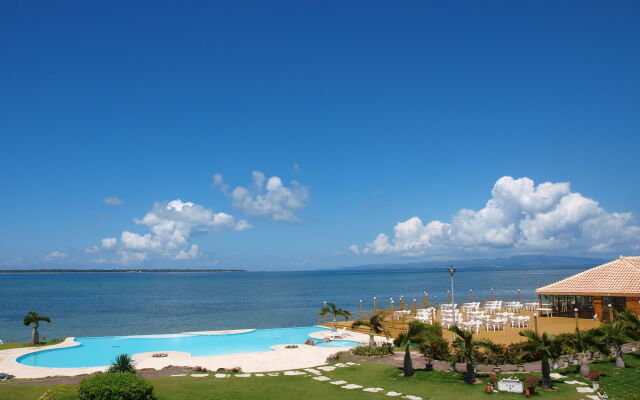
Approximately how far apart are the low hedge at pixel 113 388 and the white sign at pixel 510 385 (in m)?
9.38

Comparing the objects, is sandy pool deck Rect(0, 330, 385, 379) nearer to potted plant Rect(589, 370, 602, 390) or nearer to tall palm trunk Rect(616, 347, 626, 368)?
potted plant Rect(589, 370, 602, 390)

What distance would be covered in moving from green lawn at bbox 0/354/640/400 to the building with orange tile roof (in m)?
10.4

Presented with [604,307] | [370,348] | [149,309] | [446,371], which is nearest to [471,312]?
→ [604,307]

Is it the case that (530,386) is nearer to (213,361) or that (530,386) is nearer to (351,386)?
(351,386)

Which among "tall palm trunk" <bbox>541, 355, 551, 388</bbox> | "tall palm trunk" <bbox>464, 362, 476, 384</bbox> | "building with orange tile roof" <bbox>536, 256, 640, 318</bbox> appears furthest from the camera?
"building with orange tile roof" <bbox>536, 256, 640, 318</bbox>

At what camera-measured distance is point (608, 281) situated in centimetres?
2655

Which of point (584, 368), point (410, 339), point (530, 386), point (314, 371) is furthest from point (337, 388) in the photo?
point (584, 368)

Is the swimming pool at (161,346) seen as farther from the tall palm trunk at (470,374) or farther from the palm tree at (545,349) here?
the palm tree at (545,349)

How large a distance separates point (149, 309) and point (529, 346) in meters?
51.7

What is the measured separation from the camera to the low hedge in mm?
10461

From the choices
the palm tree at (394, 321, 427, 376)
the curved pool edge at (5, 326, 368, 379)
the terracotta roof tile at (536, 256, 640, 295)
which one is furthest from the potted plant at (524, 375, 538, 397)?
the terracotta roof tile at (536, 256, 640, 295)

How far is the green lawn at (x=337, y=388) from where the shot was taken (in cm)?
1273

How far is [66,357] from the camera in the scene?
22234 millimetres

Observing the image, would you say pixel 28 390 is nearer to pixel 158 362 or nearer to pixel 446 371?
pixel 158 362
